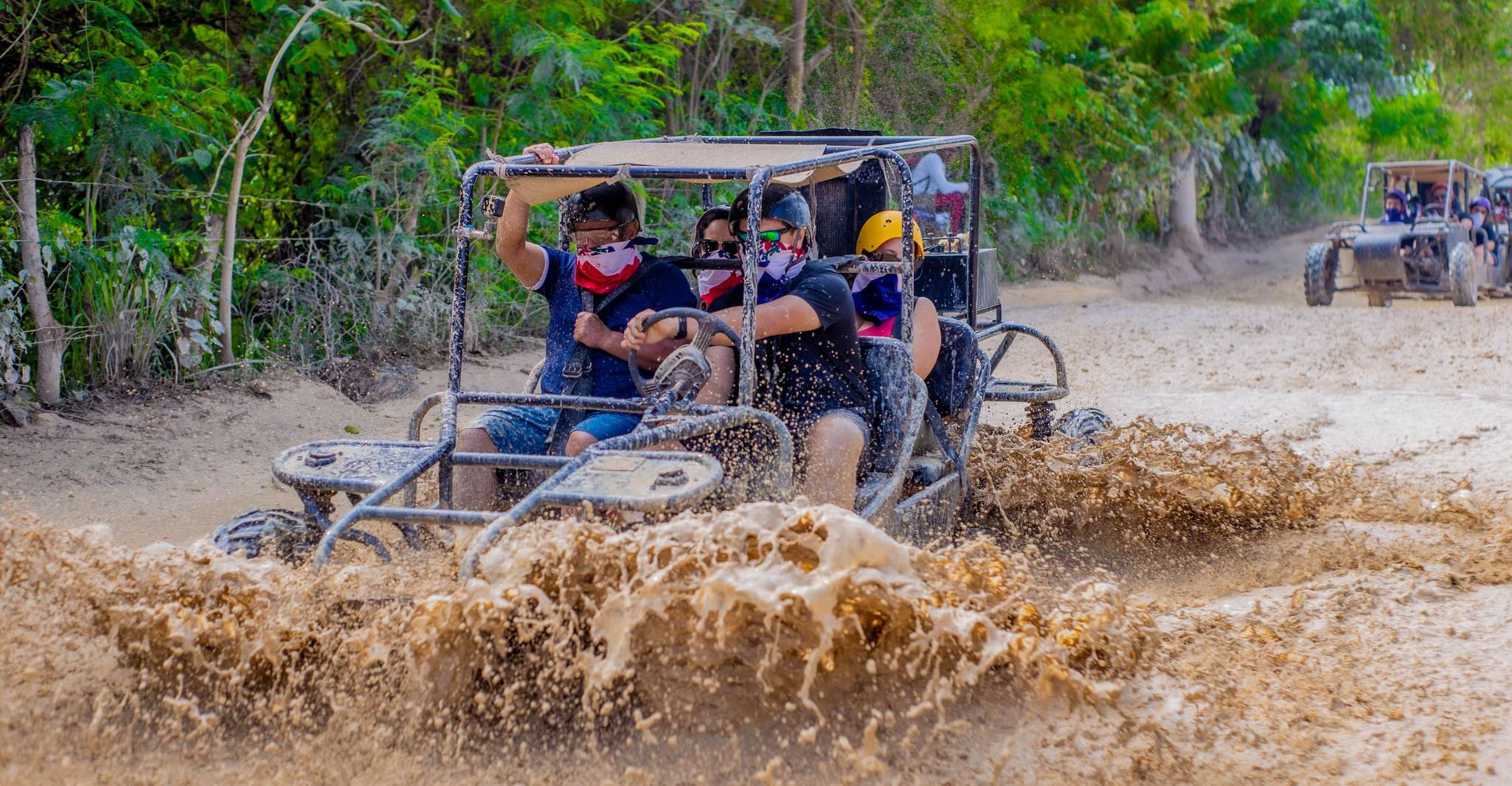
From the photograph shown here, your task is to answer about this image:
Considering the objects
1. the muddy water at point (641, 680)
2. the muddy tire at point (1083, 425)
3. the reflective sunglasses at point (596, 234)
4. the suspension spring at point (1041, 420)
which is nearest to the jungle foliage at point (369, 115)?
the reflective sunglasses at point (596, 234)

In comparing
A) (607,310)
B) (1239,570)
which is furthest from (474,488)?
(1239,570)

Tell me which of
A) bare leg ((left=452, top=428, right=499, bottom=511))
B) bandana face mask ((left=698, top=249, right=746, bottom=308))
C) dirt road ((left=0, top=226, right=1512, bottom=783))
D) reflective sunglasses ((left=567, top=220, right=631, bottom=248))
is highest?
reflective sunglasses ((left=567, top=220, right=631, bottom=248))

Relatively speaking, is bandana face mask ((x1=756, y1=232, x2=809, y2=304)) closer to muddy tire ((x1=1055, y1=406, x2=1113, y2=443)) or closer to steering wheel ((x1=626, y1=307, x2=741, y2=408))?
steering wheel ((x1=626, y1=307, x2=741, y2=408))

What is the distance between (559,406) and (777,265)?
3.25 ft

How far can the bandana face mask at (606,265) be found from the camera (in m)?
4.78

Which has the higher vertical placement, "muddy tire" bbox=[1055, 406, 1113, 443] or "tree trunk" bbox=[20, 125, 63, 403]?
"tree trunk" bbox=[20, 125, 63, 403]

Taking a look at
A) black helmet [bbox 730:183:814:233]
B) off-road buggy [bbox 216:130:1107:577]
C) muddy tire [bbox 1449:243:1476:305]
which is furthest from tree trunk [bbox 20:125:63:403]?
muddy tire [bbox 1449:243:1476:305]

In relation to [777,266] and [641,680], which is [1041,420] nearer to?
[777,266]

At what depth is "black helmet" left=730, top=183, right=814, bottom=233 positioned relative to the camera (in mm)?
4660

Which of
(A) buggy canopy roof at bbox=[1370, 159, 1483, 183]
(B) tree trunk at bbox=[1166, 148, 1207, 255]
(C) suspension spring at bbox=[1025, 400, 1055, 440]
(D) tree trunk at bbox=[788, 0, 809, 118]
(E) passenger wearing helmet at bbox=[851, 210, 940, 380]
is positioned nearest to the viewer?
(E) passenger wearing helmet at bbox=[851, 210, 940, 380]

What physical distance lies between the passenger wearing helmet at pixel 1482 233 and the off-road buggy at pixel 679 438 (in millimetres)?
13840

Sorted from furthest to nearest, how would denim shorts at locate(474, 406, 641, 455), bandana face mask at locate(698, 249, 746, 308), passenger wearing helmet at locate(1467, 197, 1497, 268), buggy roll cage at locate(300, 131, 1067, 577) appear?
passenger wearing helmet at locate(1467, 197, 1497, 268), bandana face mask at locate(698, 249, 746, 308), denim shorts at locate(474, 406, 641, 455), buggy roll cage at locate(300, 131, 1067, 577)

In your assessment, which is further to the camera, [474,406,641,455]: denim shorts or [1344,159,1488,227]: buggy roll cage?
[1344,159,1488,227]: buggy roll cage

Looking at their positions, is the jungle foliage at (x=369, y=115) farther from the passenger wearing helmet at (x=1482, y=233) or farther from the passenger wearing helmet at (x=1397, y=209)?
the passenger wearing helmet at (x=1482, y=233)
